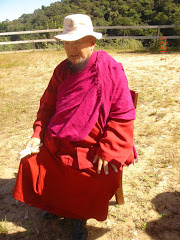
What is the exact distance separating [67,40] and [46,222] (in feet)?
5.09

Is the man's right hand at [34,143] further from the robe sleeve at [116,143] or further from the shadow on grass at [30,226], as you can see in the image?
the shadow on grass at [30,226]

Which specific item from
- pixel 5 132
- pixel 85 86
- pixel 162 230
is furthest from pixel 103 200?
pixel 5 132

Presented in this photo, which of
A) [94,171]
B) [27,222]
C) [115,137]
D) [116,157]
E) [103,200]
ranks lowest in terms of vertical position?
[27,222]

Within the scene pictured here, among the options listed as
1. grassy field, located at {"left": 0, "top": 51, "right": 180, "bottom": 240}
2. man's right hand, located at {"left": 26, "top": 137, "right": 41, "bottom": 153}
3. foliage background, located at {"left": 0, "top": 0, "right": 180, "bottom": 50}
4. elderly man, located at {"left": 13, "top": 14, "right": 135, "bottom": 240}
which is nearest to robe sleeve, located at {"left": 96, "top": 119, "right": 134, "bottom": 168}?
elderly man, located at {"left": 13, "top": 14, "right": 135, "bottom": 240}

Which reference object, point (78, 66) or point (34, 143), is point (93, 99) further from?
point (34, 143)

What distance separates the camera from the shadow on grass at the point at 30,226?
188 cm

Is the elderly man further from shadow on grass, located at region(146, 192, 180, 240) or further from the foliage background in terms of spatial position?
the foliage background

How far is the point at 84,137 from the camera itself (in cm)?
158

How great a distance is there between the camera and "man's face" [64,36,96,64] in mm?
1583

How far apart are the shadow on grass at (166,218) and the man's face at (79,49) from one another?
1.49 m

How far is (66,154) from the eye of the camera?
5.52 feet

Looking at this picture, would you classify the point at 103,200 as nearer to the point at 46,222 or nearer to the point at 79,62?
the point at 46,222

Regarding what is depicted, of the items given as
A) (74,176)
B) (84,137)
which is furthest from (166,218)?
(84,137)

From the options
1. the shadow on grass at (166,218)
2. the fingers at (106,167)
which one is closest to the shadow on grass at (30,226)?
the shadow on grass at (166,218)
